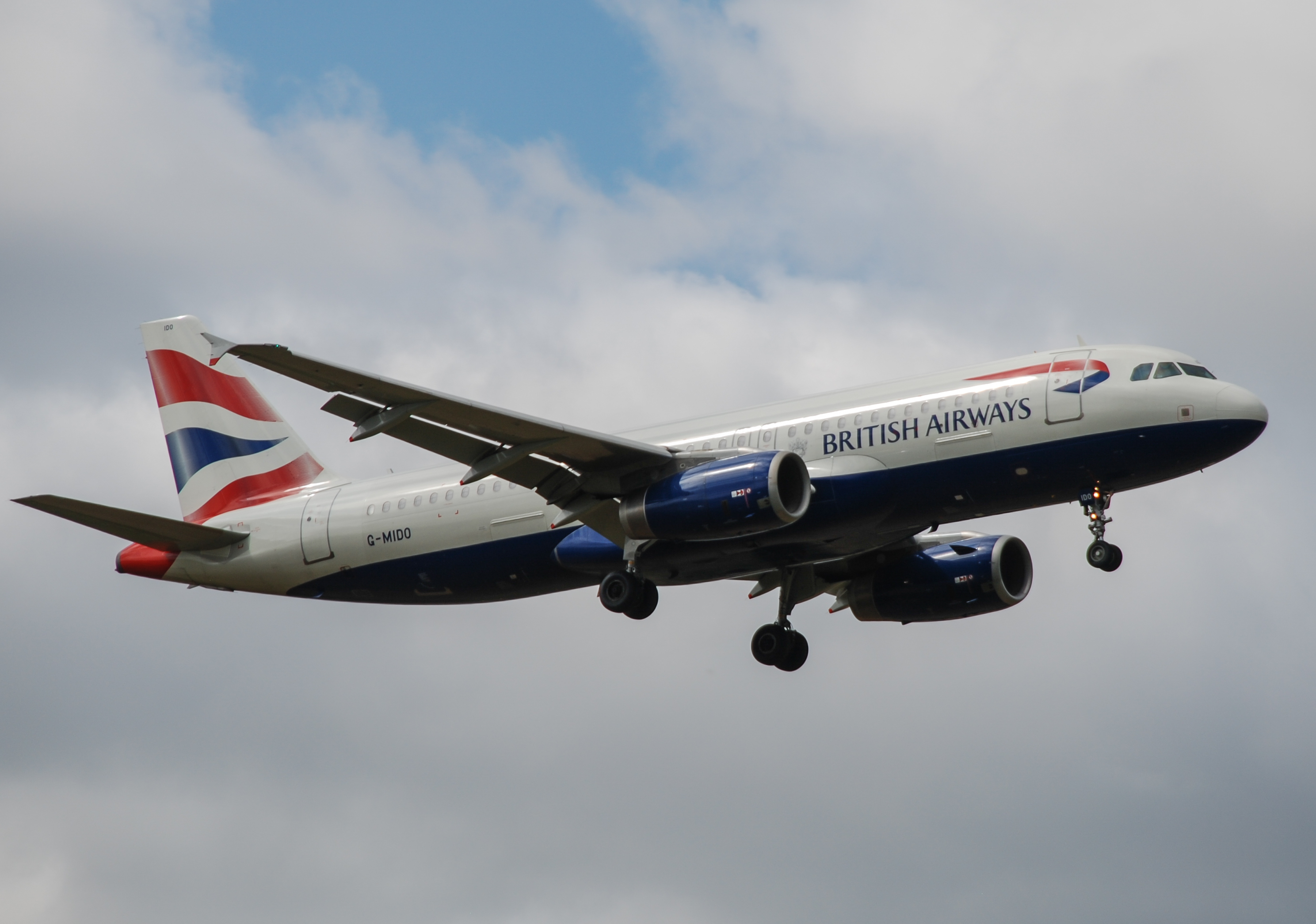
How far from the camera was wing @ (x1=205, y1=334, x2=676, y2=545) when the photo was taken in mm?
28047

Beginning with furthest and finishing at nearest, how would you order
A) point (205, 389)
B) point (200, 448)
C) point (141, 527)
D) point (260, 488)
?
point (205, 389) → point (200, 448) → point (260, 488) → point (141, 527)

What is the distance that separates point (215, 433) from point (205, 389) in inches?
56.8

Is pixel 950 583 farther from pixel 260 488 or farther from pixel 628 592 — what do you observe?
pixel 260 488

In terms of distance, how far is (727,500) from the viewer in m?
30.3

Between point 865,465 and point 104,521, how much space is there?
56.9 feet

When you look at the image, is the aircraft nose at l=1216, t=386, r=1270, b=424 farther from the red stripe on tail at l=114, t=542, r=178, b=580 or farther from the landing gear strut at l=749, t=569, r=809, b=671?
the red stripe on tail at l=114, t=542, r=178, b=580

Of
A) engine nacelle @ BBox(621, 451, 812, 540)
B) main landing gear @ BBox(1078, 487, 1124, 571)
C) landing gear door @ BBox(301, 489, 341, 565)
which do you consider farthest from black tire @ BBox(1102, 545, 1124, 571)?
landing gear door @ BBox(301, 489, 341, 565)

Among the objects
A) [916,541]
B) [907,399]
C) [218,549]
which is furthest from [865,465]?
[218,549]

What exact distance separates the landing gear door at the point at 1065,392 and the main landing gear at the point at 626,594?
9320 millimetres

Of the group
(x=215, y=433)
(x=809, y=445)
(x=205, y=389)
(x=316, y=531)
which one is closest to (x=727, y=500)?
(x=809, y=445)

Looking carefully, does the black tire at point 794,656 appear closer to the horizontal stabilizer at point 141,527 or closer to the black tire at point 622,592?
the black tire at point 622,592

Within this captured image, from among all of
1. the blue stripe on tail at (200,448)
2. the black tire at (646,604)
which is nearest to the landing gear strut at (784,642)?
the black tire at (646,604)

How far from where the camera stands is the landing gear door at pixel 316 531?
124 ft

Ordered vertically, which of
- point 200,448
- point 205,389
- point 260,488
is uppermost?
point 205,389
